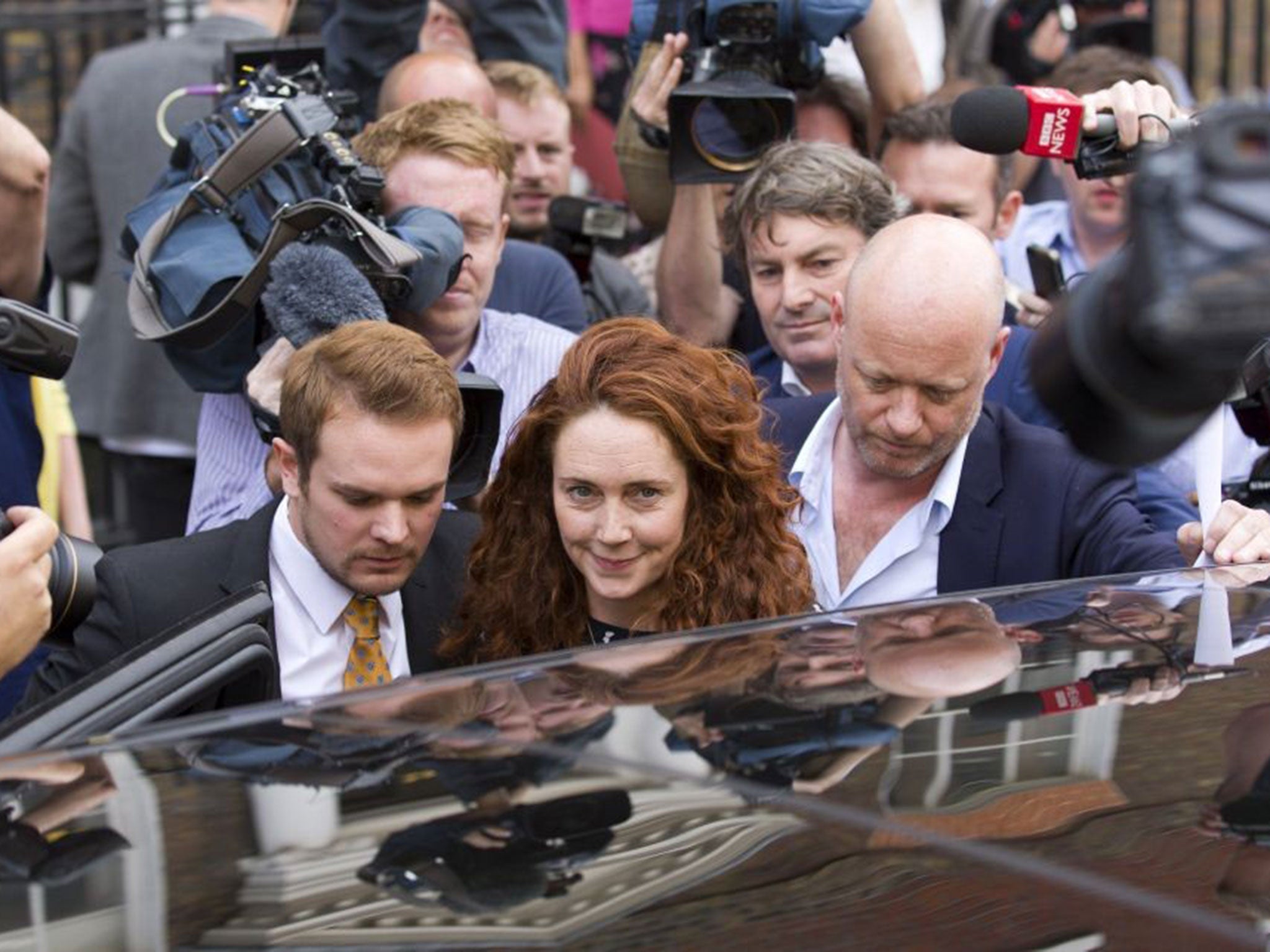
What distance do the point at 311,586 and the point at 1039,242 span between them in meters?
2.30

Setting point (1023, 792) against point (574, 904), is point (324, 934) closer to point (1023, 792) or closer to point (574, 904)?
point (574, 904)

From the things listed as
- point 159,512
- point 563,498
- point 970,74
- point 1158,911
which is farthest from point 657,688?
point 970,74

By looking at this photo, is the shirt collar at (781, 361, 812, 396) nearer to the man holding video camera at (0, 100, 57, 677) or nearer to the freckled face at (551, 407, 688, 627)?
the freckled face at (551, 407, 688, 627)

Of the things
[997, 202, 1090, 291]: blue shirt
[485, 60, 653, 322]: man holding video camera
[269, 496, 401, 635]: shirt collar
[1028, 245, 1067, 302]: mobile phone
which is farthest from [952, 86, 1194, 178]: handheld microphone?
[485, 60, 653, 322]: man holding video camera

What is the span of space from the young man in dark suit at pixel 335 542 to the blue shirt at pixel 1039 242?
2.05 meters

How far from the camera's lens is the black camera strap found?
3.52 m

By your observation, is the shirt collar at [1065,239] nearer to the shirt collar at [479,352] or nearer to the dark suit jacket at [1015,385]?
the dark suit jacket at [1015,385]

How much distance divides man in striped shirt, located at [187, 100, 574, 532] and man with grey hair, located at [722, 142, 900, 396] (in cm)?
44

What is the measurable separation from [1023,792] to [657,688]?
1.25ft

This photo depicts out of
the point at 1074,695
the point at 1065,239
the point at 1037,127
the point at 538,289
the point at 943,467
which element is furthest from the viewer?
the point at 1065,239

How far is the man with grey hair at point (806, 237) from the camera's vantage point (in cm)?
416

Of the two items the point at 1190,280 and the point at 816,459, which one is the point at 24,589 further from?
the point at 1190,280

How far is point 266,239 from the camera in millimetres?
3586

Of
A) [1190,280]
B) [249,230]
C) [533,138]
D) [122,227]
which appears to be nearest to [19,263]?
[249,230]
